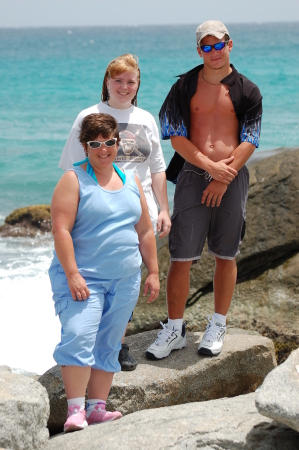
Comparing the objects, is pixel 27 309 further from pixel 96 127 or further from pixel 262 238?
pixel 96 127

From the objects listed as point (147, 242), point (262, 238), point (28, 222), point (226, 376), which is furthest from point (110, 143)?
point (28, 222)

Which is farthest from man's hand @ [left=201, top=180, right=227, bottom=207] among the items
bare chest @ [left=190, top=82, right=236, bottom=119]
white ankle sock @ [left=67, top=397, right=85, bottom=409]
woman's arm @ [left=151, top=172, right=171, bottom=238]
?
white ankle sock @ [left=67, top=397, right=85, bottom=409]

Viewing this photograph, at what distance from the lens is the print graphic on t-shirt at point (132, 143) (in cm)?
384

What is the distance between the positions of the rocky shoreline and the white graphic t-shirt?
3.45 feet

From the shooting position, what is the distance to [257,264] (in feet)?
17.9

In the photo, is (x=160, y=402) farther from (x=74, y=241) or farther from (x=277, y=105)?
(x=277, y=105)

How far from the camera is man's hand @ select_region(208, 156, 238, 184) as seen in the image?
393cm

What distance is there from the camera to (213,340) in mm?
4211

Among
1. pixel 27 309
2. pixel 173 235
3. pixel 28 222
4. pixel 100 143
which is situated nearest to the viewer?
pixel 100 143

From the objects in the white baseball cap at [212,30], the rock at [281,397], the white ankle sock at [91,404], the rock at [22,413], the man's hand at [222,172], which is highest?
the white baseball cap at [212,30]

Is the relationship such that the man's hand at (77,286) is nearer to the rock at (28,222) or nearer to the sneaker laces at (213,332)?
the sneaker laces at (213,332)

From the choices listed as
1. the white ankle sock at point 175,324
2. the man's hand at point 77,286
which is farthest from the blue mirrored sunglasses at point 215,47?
the white ankle sock at point 175,324

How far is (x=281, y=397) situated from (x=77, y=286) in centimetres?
114

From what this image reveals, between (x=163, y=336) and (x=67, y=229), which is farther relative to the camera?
(x=163, y=336)
